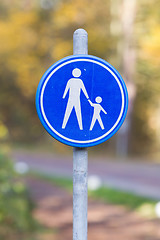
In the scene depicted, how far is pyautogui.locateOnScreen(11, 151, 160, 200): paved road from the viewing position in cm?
940

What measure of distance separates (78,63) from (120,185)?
817 cm

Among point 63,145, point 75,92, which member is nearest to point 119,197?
point 75,92

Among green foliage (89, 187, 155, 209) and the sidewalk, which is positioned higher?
green foliage (89, 187, 155, 209)

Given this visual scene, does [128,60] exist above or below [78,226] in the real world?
above

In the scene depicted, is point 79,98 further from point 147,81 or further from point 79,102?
point 147,81

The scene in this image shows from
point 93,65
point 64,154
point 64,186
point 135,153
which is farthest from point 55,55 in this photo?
point 93,65

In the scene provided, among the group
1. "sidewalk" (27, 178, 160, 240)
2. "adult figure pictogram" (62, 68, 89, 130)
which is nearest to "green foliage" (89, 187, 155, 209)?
"sidewalk" (27, 178, 160, 240)

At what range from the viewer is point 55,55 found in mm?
20109

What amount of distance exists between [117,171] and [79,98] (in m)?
10.9

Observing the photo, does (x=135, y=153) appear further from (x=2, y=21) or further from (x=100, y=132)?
(x=100, y=132)

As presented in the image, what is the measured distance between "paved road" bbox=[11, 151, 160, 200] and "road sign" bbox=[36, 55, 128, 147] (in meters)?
6.45

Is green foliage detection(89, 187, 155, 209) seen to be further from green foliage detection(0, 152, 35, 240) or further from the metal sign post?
the metal sign post

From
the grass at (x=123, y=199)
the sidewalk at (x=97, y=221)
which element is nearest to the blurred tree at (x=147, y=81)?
the grass at (x=123, y=199)

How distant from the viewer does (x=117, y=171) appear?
12.6 m
